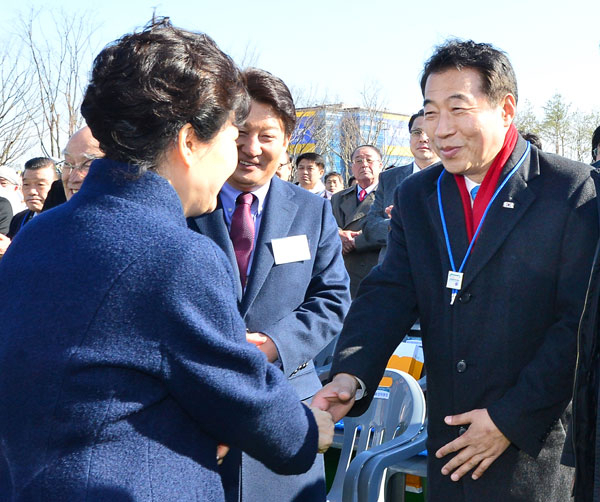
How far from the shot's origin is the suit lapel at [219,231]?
257 centimetres

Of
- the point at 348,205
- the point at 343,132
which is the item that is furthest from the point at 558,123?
the point at 348,205

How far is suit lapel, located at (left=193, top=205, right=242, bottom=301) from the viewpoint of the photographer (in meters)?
2.57

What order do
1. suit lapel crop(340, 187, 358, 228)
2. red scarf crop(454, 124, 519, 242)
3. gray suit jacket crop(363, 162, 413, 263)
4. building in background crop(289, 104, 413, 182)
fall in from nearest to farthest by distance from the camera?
1. red scarf crop(454, 124, 519, 242)
2. gray suit jacket crop(363, 162, 413, 263)
3. suit lapel crop(340, 187, 358, 228)
4. building in background crop(289, 104, 413, 182)

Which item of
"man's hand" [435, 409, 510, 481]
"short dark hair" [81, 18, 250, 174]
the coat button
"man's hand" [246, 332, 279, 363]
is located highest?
"short dark hair" [81, 18, 250, 174]

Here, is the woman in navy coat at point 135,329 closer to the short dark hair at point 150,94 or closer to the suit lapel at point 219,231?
the short dark hair at point 150,94

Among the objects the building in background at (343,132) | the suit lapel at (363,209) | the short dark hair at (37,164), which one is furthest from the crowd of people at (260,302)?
the building in background at (343,132)

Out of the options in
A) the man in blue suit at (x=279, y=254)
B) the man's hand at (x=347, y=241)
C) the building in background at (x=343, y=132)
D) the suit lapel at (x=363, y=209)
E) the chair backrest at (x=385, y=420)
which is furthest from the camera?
the building in background at (x=343, y=132)

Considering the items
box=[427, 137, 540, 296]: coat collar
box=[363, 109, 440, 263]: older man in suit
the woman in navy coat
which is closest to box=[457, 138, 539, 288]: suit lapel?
box=[427, 137, 540, 296]: coat collar

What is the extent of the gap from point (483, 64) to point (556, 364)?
1052mm

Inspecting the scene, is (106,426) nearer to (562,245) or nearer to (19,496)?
(19,496)

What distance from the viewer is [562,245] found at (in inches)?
87.7

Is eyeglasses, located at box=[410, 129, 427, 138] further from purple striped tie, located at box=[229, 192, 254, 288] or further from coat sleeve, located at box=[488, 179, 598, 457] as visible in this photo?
coat sleeve, located at box=[488, 179, 598, 457]

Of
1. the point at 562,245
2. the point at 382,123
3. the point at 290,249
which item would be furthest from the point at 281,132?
the point at 382,123

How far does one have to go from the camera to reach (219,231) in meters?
2.59
